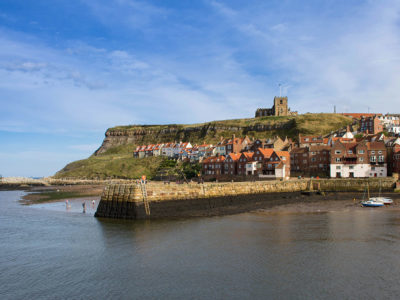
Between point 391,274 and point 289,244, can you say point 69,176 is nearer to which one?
point 289,244

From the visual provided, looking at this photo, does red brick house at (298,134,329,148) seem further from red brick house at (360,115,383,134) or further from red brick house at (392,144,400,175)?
red brick house at (360,115,383,134)

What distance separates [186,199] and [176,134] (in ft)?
449

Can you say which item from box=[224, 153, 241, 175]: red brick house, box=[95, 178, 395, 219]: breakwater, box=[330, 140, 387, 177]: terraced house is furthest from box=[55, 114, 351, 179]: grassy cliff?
box=[95, 178, 395, 219]: breakwater

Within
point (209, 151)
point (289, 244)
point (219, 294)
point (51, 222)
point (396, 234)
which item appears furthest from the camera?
point (209, 151)

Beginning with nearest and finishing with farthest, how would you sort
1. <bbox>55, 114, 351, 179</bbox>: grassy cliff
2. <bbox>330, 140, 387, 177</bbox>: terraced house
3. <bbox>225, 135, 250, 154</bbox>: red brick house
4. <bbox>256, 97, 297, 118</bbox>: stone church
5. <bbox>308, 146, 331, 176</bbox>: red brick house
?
<bbox>330, 140, 387, 177</bbox>: terraced house < <bbox>308, 146, 331, 176</bbox>: red brick house < <bbox>225, 135, 250, 154</bbox>: red brick house < <bbox>55, 114, 351, 179</bbox>: grassy cliff < <bbox>256, 97, 297, 118</bbox>: stone church

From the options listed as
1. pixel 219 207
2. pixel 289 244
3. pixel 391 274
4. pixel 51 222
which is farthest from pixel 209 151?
pixel 391 274

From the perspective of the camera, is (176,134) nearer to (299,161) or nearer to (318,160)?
(299,161)

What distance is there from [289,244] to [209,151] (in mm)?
86777

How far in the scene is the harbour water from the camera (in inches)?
679

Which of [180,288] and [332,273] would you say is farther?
[332,273]

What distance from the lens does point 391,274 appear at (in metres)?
19.1

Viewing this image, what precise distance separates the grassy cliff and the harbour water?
82.5 m

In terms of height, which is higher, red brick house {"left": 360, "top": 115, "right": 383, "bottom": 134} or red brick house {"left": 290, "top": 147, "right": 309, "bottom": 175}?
red brick house {"left": 360, "top": 115, "right": 383, "bottom": 134}

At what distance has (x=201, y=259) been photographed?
2211cm
